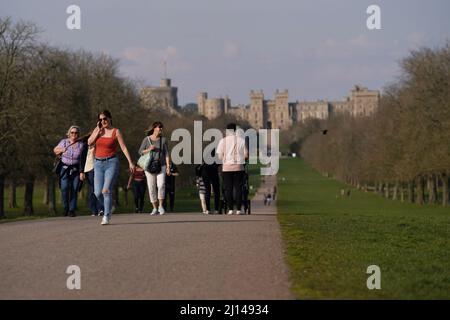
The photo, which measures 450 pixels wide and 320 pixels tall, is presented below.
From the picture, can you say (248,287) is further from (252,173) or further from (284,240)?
(252,173)

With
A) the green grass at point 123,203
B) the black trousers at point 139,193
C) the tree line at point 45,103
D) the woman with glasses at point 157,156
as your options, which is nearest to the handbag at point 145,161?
the woman with glasses at point 157,156

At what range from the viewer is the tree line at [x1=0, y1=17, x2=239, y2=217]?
45.8 m

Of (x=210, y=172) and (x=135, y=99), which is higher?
(x=135, y=99)

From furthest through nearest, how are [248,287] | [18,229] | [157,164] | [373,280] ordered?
[157,164], [18,229], [373,280], [248,287]

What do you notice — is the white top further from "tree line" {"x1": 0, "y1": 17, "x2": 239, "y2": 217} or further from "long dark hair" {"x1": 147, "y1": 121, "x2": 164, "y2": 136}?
"tree line" {"x1": 0, "y1": 17, "x2": 239, "y2": 217}

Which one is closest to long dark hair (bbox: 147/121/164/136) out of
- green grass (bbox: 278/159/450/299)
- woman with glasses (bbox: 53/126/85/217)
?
woman with glasses (bbox: 53/126/85/217)

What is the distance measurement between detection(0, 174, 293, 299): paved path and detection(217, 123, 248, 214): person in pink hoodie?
136 inches

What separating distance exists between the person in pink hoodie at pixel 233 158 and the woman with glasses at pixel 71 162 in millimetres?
3027

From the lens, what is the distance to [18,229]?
15195mm

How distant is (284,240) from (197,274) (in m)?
3.93

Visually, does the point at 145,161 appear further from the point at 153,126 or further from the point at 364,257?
the point at 364,257

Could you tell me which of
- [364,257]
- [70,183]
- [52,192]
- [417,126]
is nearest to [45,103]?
[52,192]
